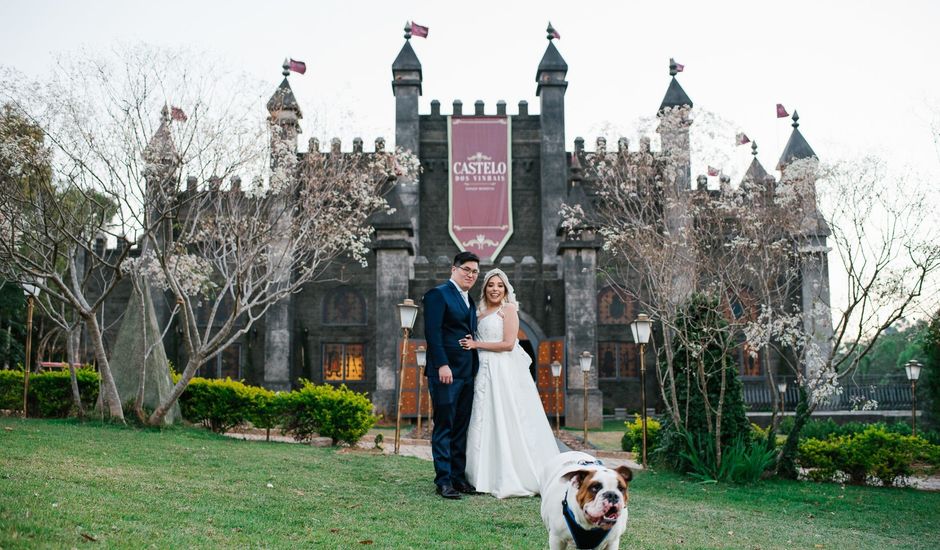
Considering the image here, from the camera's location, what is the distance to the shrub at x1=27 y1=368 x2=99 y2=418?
1539 centimetres

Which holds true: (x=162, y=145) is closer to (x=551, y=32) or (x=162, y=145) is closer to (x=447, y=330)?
(x=447, y=330)

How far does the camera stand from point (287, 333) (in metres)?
27.0

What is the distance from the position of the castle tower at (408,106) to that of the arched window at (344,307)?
359 cm

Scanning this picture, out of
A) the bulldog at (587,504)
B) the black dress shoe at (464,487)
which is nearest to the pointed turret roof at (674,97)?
the black dress shoe at (464,487)

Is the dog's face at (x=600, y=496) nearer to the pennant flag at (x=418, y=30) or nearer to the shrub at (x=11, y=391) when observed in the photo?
the shrub at (x=11, y=391)

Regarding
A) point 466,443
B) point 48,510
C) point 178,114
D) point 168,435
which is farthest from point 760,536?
point 178,114

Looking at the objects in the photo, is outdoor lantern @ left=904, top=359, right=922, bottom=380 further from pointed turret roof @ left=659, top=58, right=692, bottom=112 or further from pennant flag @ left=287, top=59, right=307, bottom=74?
pennant flag @ left=287, top=59, right=307, bottom=74

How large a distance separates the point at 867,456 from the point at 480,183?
19589 millimetres

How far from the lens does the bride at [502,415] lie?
626cm

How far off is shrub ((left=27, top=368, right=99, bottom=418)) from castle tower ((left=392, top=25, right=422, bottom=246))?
14.9m

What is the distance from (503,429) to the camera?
6.29 m

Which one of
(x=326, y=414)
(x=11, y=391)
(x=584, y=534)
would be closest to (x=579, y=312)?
(x=326, y=414)

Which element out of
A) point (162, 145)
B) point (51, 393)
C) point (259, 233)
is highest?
point (162, 145)

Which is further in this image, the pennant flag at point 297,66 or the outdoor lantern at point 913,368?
the pennant flag at point 297,66
